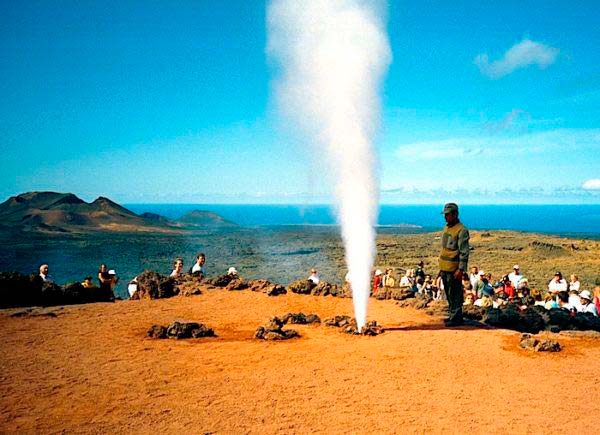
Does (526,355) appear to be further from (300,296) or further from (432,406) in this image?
(300,296)

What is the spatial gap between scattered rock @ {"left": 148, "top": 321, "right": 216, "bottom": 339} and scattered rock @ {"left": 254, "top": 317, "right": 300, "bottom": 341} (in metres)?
1.08

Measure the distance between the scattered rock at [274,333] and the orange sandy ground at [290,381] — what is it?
23 cm

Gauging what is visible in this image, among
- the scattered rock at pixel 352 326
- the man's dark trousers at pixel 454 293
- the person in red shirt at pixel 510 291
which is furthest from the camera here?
the person in red shirt at pixel 510 291

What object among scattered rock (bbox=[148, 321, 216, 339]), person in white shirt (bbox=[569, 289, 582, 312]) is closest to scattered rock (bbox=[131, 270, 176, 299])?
scattered rock (bbox=[148, 321, 216, 339])

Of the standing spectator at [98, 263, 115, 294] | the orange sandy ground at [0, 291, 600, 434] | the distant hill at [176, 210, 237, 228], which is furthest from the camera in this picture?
the distant hill at [176, 210, 237, 228]

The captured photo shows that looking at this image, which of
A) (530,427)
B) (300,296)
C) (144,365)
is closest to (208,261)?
(300,296)

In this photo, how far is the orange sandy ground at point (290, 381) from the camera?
5.29m

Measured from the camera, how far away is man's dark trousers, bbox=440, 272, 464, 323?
9875mm

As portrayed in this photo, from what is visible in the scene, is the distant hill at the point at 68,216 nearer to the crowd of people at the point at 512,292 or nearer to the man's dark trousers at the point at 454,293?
the crowd of people at the point at 512,292

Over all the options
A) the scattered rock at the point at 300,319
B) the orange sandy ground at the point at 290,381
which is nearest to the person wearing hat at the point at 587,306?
the orange sandy ground at the point at 290,381

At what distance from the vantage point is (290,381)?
653 cm

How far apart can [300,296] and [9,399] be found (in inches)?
358

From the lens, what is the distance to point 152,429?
5.05 meters

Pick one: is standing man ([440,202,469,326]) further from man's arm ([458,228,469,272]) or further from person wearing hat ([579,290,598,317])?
person wearing hat ([579,290,598,317])
